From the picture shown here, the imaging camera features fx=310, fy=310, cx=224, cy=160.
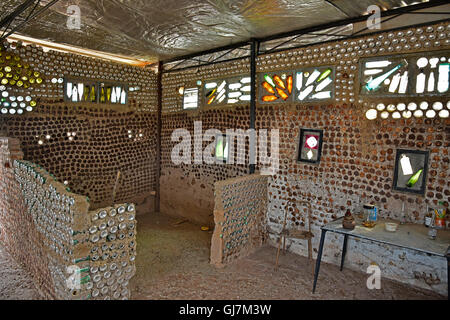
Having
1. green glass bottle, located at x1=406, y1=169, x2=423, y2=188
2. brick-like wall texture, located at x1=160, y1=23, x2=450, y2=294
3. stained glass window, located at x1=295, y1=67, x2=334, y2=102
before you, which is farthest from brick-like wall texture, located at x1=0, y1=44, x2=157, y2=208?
green glass bottle, located at x1=406, y1=169, x2=423, y2=188

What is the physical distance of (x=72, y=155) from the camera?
6066mm

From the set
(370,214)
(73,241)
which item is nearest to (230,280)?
(370,214)

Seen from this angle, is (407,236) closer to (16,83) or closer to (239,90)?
(239,90)

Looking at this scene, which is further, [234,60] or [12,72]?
[234,60]

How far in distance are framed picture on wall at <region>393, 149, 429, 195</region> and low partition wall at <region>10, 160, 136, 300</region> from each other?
3.37 m

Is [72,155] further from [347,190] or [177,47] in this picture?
[347,190]

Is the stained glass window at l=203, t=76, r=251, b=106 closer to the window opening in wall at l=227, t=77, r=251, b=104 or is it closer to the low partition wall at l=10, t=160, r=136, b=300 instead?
the window opening in wall at l=227, t=77, r=251, b=104

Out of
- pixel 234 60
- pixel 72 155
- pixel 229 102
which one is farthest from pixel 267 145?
pixel 72 155

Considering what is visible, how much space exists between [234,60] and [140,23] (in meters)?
1.84

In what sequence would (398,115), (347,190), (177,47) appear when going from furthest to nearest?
1. (177,47)
2. (347,190)
3. (398,115)

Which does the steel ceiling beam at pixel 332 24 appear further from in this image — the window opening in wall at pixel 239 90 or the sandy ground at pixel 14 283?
the sandy ground at pixel 14 283

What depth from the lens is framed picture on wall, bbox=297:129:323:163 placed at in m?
4.77

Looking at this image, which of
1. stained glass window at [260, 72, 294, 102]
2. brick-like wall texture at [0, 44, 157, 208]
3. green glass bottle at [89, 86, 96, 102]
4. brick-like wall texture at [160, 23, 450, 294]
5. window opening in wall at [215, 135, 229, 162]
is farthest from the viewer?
green glass bottle at [89, 86, 96, 102]

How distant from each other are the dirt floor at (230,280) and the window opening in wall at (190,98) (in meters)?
3.04
